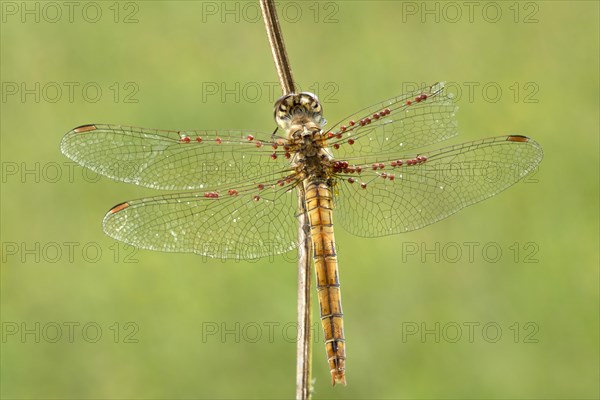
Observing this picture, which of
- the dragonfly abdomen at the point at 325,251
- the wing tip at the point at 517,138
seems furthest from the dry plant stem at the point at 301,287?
the wing tip at the point at 517,138

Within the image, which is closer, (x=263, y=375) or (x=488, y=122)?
(x=263, y=375)

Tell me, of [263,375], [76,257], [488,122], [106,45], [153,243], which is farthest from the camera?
[106,45]

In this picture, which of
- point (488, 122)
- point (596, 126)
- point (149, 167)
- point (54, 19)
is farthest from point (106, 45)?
point (596, 126)

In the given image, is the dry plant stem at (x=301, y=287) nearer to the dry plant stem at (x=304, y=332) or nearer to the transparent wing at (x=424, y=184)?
the dry plant stem at (x=304, y=332)

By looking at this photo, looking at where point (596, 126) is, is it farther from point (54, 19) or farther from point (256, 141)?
point (54, 19)

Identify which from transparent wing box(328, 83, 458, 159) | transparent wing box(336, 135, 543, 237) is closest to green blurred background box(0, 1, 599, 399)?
transparent wing box(336, 135, 543, 237)

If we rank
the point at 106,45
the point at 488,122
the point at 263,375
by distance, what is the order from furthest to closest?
1. the point at 106,45
2. the point at 488,122
3. the point at 263,375

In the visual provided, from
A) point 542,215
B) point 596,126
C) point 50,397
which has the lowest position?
point 50,397
